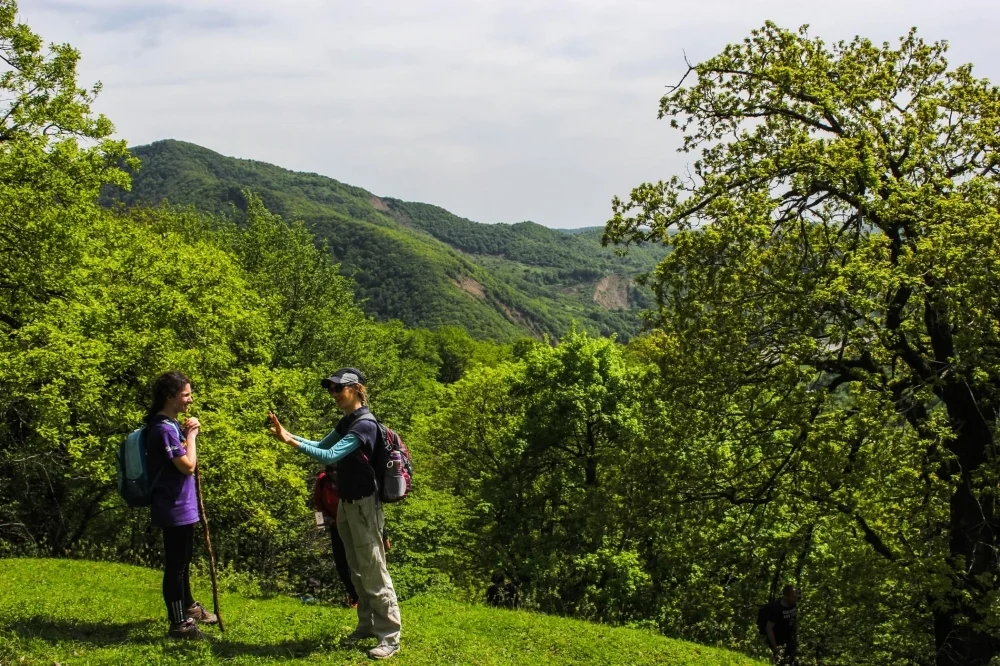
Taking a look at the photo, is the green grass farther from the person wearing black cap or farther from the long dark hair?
the long dark hair

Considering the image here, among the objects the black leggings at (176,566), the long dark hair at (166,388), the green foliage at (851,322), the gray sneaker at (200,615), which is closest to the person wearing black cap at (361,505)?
the long dark hair at (166,388)

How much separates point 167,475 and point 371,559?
199cm

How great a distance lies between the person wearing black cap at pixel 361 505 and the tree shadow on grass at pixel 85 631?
207cm

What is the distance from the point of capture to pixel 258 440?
19141mm

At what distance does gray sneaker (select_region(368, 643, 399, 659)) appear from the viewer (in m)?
6.57

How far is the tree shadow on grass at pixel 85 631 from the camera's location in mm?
6699

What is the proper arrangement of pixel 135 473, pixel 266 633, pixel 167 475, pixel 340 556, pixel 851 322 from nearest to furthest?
pixel 135 473 → pixel 167 475 → pixel 266 633 → pixel 340 556 → pixel 851 322

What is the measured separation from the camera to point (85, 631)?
7.09m

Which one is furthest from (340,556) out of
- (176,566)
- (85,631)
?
(85,631)

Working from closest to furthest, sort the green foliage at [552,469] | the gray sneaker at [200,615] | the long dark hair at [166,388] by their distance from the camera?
the long dark hair at [166,388], the gray sneaker at [200,615], the green foliage at [552,469]

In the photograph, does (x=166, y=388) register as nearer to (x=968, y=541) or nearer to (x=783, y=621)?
(x=783, y=621)

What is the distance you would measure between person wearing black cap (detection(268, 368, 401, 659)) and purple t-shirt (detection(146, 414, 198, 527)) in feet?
4.03

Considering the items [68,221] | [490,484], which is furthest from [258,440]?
[490,484]

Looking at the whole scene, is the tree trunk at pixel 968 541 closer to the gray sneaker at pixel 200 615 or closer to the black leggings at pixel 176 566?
the gray sneaker at pixel 200 615
